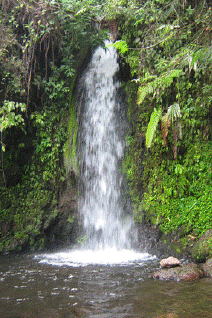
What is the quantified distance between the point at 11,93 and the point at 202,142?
5.56m

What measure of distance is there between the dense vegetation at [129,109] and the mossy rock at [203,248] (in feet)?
1.22

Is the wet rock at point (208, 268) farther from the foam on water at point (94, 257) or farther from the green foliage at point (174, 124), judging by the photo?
the foam on water at point (94, 257)

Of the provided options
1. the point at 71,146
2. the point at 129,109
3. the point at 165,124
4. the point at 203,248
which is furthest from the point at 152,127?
the point at 71,146

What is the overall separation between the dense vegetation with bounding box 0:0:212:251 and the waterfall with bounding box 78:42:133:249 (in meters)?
0.41

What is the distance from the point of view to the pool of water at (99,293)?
3645 mm

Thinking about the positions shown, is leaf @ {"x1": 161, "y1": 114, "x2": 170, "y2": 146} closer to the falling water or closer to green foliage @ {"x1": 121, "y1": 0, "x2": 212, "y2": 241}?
green foliage @ {"x1": 121, "y1": 0, "x2": 212, "y2": 241}

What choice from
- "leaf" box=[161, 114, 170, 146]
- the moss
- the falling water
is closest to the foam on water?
the falling water

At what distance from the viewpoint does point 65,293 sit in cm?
445

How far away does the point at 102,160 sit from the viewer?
348 inches

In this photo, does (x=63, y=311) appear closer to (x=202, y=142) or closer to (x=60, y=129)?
(x=202, y=142)

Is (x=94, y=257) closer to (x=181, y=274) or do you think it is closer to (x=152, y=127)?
(x=181, y=274)

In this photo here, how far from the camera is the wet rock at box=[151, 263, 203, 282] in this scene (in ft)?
15.6

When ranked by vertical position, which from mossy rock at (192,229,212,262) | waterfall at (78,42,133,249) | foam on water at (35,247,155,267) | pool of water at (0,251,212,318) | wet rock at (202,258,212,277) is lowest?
foam on water at (35,247,155,267)

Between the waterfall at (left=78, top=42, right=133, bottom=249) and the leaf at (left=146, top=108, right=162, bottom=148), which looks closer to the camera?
the leaf at (left=146, top=108, right=162, bottom=148)
